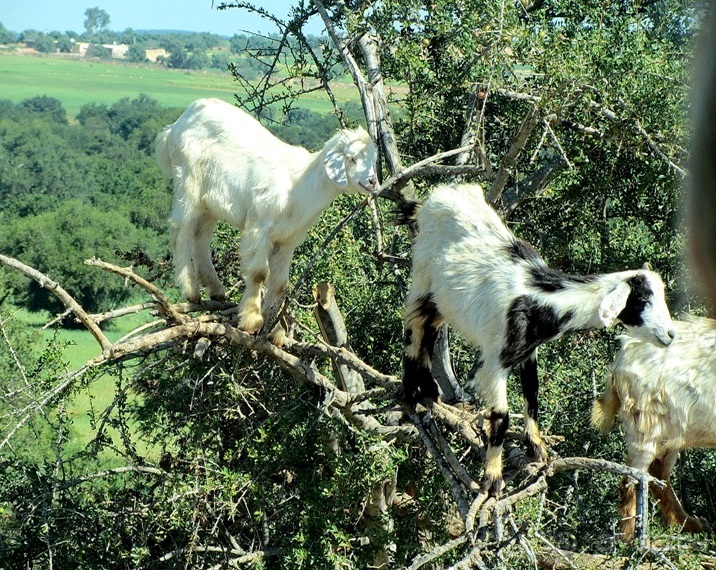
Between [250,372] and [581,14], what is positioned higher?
[581,14]

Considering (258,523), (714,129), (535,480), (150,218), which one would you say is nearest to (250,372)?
(258,523)

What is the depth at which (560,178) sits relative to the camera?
610 centimetres

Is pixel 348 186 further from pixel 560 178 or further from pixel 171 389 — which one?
pixel 560 178

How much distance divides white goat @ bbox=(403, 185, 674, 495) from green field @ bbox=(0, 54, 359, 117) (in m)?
53.8

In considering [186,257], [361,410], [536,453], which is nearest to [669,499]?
[536,453]

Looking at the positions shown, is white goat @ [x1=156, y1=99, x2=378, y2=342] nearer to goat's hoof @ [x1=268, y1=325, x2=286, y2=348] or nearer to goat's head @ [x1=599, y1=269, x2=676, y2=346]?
goat's hoof @ [x1=268, y1=325, x2=286, y2=348]

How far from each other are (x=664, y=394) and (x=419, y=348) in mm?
1565

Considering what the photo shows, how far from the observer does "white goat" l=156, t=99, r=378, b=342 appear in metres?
4.75

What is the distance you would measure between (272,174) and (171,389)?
4.54 feet

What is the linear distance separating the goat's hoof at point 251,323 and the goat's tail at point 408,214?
3.13 feet

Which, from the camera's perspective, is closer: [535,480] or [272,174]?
[535,480]

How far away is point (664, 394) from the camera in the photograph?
504 cm

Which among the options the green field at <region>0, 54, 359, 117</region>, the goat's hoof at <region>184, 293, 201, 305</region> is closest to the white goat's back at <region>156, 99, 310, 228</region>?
the goat's hoof at <region>184, 293, 201, 305</region>

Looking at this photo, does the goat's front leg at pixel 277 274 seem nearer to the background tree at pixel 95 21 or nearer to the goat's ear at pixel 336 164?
the goat's ear at pixel 336 164
